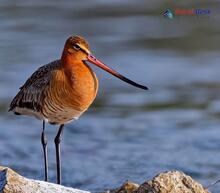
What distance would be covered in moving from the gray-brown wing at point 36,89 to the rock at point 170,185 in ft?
6.49

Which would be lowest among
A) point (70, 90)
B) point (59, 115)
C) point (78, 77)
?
point (59, 115)

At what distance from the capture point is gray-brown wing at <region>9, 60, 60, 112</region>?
8.59 metres

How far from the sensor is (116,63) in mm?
13492

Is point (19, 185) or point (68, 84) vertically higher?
point (68, 84)

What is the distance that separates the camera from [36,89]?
8.68 meters

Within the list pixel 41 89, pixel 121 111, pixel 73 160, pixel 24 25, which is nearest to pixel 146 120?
pixel 121 111

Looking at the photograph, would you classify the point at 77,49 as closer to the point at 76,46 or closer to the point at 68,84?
the point at 76,46

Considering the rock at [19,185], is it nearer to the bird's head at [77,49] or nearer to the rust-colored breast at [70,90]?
the rust-colored breast at [70,90]

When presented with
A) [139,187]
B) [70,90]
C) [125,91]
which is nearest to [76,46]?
[70,90]

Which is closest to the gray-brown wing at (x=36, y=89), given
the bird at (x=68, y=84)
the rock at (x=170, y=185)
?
the bird at (x=68, y=84)

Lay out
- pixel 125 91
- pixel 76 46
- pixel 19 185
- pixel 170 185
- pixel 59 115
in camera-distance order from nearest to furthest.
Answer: pixel 19 185 < pixel 170 185 < pixel 76 46 < pixel 59 115 < pixel 125 91

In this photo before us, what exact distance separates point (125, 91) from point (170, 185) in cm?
586

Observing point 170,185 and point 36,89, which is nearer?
point 170,185

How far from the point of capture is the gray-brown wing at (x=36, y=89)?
28.2 ft
